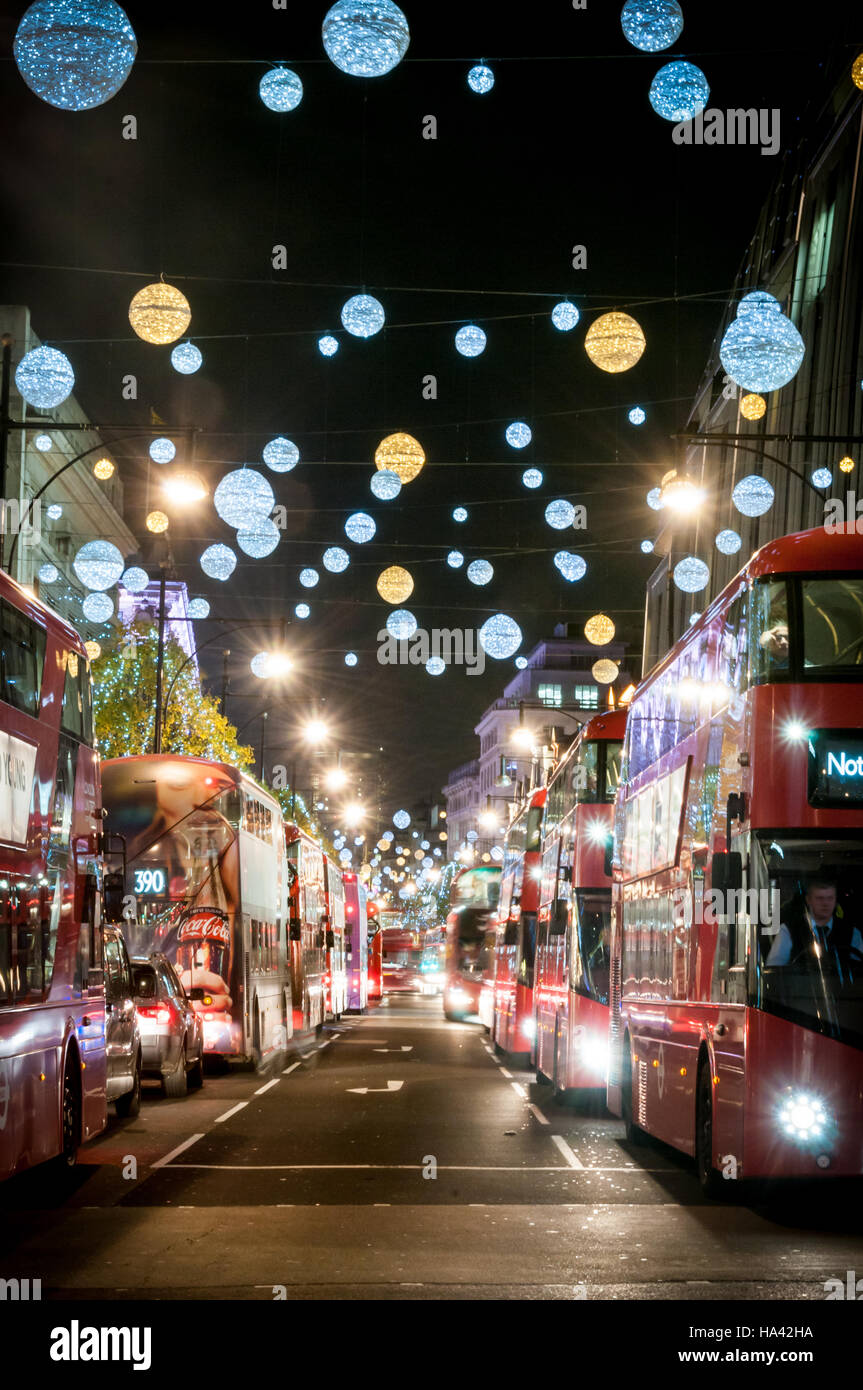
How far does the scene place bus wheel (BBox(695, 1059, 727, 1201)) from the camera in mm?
12062

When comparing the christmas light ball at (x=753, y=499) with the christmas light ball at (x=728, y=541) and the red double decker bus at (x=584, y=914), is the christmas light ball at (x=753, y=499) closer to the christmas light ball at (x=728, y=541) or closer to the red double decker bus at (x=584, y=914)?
the red double decker bus at (x=584, y=914)

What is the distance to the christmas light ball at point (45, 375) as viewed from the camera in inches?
872

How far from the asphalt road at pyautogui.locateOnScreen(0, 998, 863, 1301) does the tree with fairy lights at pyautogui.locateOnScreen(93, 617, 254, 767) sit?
31.5 metres

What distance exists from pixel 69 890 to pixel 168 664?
4470cm

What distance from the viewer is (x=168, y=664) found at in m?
57.1

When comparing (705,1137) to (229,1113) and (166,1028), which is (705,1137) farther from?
(166,1028)

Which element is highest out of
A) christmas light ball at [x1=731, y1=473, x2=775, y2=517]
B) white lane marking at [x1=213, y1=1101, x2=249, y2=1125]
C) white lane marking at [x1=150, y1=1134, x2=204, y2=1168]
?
christmas light ball at [x1=731, y1=473, x2=775, y2=517]

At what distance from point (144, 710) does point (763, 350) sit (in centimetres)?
3495

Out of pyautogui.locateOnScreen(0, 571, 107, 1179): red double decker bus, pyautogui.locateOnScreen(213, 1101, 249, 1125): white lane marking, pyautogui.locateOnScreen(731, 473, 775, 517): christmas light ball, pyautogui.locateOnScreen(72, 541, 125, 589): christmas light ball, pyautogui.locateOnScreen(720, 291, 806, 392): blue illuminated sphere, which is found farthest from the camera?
pyautogui.locateOnScreen(72, 541, 125, 589): christmas light ball

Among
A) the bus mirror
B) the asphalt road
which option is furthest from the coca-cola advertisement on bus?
the bus mirror

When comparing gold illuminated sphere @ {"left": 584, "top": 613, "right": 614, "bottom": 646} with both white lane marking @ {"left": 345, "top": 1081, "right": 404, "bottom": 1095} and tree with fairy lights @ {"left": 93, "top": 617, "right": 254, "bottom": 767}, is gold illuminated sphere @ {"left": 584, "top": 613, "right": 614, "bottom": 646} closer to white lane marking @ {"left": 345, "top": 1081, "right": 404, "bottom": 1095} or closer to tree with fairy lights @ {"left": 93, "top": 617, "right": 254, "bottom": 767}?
tree with fairy lights @ {"left": 93, "top": 617, "right": 254, "bottom": 767}

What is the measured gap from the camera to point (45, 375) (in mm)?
Answer: 22203
